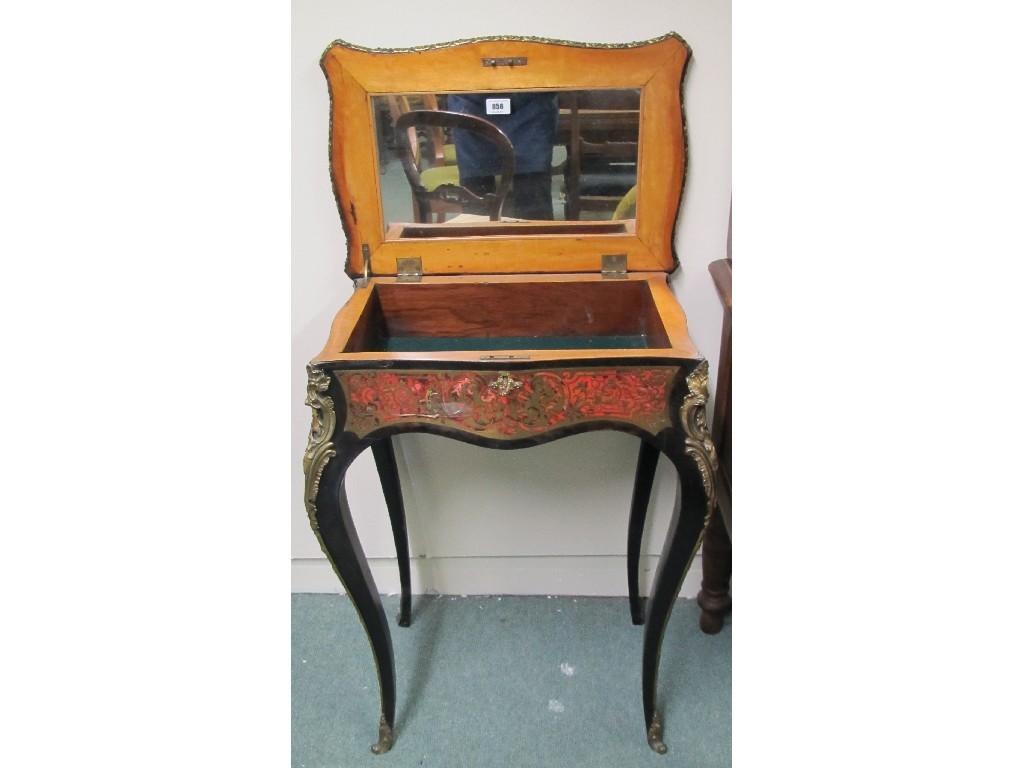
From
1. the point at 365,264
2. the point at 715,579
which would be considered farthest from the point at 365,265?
the point at 715,579

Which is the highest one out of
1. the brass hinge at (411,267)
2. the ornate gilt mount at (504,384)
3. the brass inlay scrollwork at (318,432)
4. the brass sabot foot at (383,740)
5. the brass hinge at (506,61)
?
the brass hinge at (506,61)

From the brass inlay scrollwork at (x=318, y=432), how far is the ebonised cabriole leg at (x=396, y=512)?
34 cm

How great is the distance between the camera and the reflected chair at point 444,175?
4.21ft

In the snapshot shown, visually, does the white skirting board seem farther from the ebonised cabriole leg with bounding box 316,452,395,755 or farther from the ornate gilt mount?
the ornate gilt mount

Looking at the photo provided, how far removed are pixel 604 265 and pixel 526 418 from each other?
16.6 inches

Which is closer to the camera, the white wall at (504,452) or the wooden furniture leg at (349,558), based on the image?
the wooden furniture leg at (349,558)

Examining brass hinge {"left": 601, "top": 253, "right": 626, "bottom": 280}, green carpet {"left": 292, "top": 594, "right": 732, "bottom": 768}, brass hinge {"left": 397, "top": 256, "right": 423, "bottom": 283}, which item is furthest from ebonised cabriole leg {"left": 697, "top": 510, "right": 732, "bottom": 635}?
brass hinge {"left": 397, "top": 256, "right": 423, "bottom": 283}

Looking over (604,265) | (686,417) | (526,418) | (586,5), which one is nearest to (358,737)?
(526,418)

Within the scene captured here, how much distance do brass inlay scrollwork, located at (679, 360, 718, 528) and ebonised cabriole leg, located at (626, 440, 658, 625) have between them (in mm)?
336

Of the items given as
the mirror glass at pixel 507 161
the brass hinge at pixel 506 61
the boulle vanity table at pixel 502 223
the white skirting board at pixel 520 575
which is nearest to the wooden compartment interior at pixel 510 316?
the boulle vanity table at pixel 502 223

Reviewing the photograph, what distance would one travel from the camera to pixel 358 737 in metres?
1.37

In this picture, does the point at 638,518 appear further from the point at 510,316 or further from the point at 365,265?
the point at 365,265

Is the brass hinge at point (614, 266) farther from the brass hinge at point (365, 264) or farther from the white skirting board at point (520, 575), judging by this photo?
the white skirting board at point (520, 575)

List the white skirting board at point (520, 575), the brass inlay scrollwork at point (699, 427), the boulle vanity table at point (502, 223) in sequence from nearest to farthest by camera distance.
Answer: the brass inlay scrollwork at point (699, 427), the boulle vanity table at point (502, 223), the white skirting board at point (520, 575)
